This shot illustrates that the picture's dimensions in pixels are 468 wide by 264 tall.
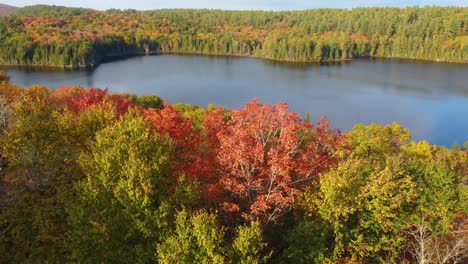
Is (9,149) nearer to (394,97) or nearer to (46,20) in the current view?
(394,97)

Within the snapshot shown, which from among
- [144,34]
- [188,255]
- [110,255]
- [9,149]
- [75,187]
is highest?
[144,34]

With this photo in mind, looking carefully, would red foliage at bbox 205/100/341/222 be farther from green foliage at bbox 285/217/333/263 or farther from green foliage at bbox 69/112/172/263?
green foliage at bbox 69/112/172/263

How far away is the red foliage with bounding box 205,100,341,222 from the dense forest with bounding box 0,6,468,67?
11859 centimetres

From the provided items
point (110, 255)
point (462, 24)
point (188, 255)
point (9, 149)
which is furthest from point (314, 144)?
point (462, 24)

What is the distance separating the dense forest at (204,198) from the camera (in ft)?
47.5

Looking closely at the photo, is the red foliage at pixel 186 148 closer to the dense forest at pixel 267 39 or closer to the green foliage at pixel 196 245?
the green foliage at pixel 196 245

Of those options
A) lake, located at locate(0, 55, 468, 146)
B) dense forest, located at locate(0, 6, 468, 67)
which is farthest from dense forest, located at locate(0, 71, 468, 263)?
dense forest, located at locate(0, 6, 468, 67)

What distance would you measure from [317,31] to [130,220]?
178m

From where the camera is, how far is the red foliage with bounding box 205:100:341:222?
16797 millimetres

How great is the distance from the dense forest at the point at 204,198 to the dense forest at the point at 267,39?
4564 inches

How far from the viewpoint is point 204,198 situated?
17578 millimetres

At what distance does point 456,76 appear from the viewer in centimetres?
10588

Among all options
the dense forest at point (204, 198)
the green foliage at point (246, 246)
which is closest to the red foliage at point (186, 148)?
the dense forest at point (204, 198)

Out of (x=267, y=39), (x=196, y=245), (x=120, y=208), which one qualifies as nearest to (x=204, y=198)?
(x=120, y=208)
